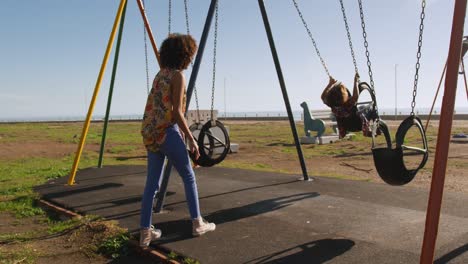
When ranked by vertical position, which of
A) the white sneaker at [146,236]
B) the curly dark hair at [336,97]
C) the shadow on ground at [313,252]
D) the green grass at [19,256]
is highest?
the curly dark hair at [336,97]

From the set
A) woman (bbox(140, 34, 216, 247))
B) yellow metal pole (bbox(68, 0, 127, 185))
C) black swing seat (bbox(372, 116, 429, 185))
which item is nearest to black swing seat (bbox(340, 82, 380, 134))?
black swing seat (bbox(372, 116, 429, 185))

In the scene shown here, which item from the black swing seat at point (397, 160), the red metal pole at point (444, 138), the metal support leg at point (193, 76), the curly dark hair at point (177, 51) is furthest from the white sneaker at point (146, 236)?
the red metal pole at point (444, 138)

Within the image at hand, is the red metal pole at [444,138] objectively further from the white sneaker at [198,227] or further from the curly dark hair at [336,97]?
the curly dark hair at [336,97]

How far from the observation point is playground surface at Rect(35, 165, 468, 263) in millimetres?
3365

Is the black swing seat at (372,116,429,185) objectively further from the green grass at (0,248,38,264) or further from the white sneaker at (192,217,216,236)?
the green grass at (0,248,38,264)

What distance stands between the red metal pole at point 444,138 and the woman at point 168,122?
1.96 meters

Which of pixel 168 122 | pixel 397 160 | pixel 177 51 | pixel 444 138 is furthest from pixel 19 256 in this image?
pixel 444 138

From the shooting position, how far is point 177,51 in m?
3.71

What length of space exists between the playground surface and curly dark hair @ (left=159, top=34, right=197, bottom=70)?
156cm

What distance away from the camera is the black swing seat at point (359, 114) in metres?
4.32

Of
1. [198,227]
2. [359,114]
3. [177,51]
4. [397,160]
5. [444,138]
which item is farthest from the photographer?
[359,114]

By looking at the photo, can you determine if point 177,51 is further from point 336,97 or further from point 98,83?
point 98,83

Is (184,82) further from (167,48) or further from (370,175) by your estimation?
(370,175)

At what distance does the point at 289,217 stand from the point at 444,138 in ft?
7.64
